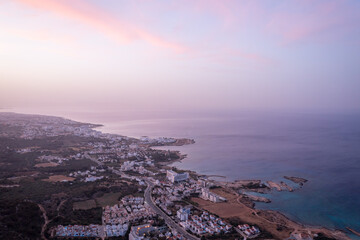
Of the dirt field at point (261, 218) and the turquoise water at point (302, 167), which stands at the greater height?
the turquoise water at point (302, 167)

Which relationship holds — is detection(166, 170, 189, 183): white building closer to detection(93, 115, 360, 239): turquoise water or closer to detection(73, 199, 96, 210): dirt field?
detection(93, 115, 360, 239): turquoise water

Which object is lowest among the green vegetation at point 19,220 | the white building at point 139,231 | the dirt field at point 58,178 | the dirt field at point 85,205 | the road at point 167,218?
the road at point 167,218

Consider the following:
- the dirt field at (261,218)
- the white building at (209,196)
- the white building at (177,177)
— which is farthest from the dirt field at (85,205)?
the white building at (209,196)

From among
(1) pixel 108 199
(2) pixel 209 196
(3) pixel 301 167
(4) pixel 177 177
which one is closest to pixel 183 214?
(2) pixel 209 196

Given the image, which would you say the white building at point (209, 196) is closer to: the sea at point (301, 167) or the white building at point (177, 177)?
the sea at point (301, 167)

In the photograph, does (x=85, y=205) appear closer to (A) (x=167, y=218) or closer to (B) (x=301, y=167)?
(A) (x=167, y=218)

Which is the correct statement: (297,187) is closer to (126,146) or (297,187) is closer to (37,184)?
(37,184)

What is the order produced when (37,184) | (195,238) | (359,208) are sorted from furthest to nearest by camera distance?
(37,184) → (359,208) → (195,238)

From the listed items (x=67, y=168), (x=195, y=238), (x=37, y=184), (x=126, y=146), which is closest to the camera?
(x=195, y=238)

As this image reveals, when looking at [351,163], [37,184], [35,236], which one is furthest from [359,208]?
[37,184]
